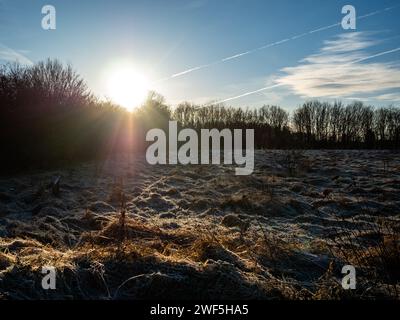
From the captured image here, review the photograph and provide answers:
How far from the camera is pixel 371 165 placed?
17.4m

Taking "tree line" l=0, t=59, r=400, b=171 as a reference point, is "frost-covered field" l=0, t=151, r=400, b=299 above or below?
below

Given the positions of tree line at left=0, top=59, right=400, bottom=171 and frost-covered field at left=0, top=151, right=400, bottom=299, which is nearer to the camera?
Result: frost-covered field at left=0, top=151, right=400, bottom=299

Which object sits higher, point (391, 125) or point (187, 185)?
point (391, 125)

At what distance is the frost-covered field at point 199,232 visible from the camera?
12.2ft

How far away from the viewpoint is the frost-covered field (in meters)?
3.72

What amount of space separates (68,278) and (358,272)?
3.61 meters

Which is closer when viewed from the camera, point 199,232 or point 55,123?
point 199,232

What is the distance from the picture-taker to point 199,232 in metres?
6.45

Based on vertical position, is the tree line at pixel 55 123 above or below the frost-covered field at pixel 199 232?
above

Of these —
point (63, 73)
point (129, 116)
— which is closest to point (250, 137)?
point (129, 116)

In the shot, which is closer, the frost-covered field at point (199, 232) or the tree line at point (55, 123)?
the frost-covered field at point (199, 232)
